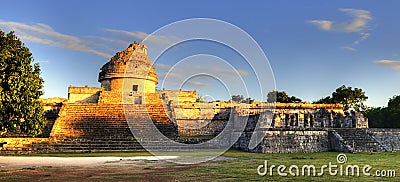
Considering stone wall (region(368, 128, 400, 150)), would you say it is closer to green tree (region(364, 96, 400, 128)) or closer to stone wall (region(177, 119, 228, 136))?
stone wall (region(177, 119, 228, 136))

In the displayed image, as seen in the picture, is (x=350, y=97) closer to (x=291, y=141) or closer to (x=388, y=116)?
(x=388, y=116)

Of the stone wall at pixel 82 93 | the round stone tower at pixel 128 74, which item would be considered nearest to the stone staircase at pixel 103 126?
the stone wall at pixel 82 93

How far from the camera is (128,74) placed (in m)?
34.8

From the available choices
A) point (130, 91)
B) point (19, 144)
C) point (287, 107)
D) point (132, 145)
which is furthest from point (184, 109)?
point (19, 144)

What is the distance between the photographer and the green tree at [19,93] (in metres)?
16.4

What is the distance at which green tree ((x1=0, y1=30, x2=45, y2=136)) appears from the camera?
53.7 feet

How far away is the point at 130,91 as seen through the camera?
1344 inches

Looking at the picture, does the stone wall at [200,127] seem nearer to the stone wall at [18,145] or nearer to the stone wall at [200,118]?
the stone wall at [200,118]

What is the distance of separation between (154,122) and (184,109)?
739 centimetres

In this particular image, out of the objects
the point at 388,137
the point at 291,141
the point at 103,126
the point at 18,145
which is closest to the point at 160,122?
the point at 103,126

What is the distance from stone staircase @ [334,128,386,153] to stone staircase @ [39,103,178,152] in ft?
31.4

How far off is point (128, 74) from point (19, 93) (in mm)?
18297

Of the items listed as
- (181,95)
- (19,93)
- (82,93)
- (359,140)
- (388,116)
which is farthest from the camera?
(388,116)

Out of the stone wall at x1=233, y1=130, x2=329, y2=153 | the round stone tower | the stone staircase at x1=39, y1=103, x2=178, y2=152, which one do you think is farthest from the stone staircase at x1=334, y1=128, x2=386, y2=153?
the round stone tower
